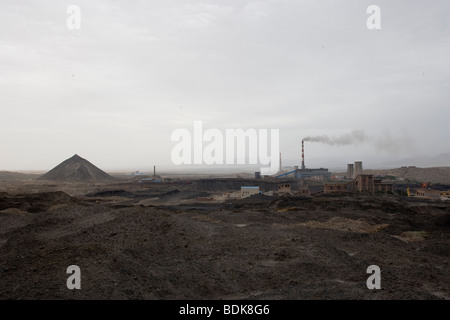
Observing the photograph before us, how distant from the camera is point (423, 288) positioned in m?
9.98

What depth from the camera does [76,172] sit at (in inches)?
3794

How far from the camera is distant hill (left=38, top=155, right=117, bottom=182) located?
94562mm

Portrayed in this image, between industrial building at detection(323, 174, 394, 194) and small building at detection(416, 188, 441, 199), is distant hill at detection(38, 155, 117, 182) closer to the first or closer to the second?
industrial building at detection(323, 174, 394, 194)

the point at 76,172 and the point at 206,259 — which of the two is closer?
the point at 206,259

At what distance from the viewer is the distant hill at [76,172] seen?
94.6m

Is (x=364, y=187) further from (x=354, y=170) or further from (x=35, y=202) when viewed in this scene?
(x=35, y=202)

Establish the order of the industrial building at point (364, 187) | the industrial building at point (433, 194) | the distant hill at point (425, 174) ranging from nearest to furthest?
the industrial building at point (433, 194) → the industrial building at point (364, 187) → the distant hill at point (425, 174)

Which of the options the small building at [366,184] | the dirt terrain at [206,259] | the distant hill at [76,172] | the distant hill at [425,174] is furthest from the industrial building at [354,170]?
the distant hill at [76,172]

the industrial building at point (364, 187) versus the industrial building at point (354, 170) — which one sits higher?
the industrial building at point (354, 170)

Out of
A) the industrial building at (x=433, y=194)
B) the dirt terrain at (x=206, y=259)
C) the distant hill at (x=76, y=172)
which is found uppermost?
the distant hill at (x=76, y=172)

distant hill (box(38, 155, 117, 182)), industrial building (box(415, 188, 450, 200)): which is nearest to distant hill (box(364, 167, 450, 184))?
industrial building (box(415, 188, 450, 200))

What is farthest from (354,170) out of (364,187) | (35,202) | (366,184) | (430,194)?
(35,202)

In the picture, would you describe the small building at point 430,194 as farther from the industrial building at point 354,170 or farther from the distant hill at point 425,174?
the distant hill at point 425,174
